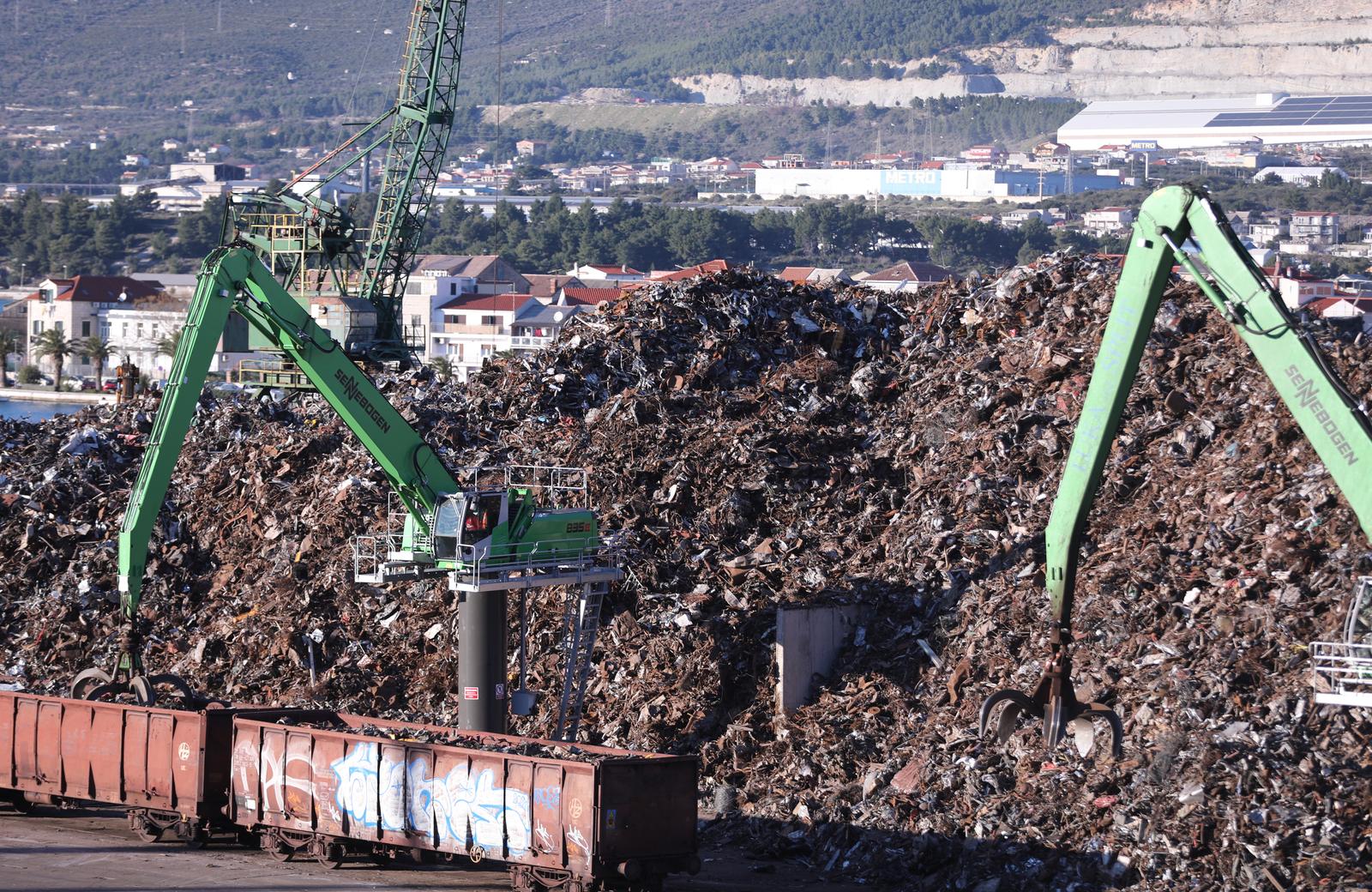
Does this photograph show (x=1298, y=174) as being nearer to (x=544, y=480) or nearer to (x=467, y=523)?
(x=544, y=480)

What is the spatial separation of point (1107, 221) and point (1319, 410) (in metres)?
116

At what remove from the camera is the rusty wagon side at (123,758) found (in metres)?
19.4

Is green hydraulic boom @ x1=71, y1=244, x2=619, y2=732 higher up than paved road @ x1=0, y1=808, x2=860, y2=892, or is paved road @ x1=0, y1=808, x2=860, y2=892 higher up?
green hydraulic boom @ x1=71, y1=244, x2=619, y2=732

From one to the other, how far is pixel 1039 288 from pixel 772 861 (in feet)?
40.2

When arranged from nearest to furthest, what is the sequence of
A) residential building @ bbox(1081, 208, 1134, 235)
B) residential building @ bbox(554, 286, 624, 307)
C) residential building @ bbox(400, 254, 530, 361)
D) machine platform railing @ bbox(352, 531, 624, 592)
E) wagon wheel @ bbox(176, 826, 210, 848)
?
wagon wheel @ bbox(176, 826, 210, 848) < machine platform railing @ bbox(352, 531, 624, 592) < residential building @ bbox(400, 254, 530, 361) < residential building @ bbox(554, 286, 624, 307) < residential building @ bbox(1081, 208, 1134, 235)

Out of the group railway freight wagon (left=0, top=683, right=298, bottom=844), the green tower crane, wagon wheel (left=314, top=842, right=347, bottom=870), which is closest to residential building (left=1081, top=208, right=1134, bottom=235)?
the green tower crane

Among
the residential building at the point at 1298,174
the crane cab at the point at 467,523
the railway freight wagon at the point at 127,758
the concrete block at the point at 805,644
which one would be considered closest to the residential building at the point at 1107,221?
the residential building at the point at 1298,174

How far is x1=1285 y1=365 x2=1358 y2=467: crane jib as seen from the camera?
14.1 metres

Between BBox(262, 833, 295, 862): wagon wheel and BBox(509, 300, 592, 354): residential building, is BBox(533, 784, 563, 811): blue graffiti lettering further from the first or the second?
BBox(509, 300, 592, 354): residential building

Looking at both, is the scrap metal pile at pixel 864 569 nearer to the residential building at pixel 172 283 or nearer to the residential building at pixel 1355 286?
the residential building at pixel 1355 286

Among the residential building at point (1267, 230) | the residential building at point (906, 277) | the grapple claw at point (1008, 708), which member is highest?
the residential building at point (1267, 230)

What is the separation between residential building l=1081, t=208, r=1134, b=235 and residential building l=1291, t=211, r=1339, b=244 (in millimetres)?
11807

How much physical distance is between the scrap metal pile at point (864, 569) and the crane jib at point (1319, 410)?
422 centimetres

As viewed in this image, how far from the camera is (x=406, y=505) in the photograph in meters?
21.6
